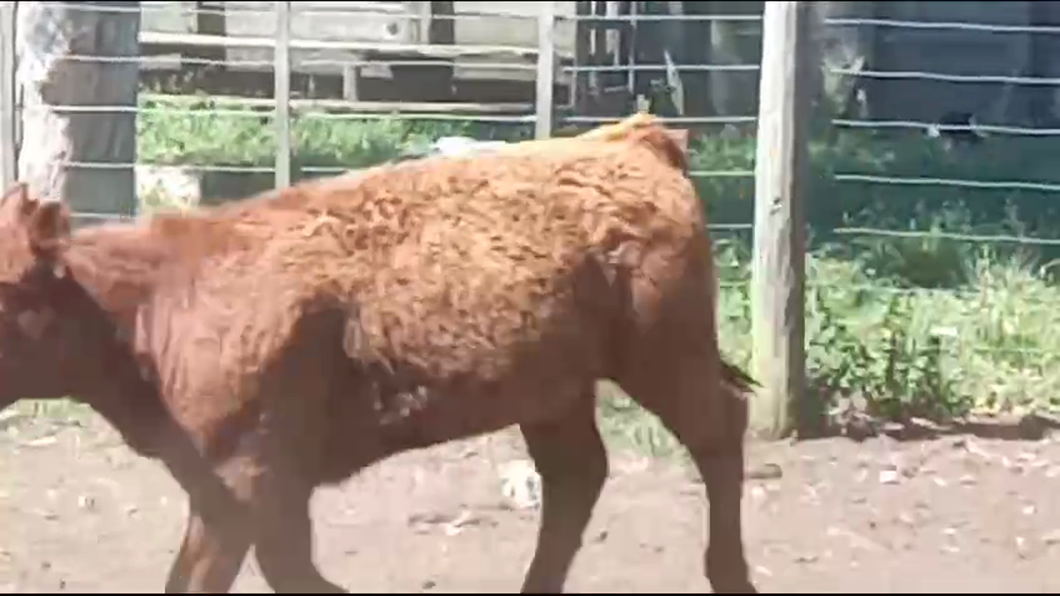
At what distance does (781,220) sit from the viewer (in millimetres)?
7000

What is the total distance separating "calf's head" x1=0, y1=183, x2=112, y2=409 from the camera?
12.2ft

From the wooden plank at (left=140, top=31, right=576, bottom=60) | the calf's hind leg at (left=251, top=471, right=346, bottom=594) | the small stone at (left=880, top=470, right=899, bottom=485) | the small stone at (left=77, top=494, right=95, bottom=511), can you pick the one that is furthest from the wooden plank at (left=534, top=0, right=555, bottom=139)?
the calf's hind leg at (left=251, top=471, right=346, bottom=594)

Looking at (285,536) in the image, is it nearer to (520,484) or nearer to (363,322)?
(363,322)

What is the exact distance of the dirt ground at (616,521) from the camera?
3594mm

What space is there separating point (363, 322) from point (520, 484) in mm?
2273

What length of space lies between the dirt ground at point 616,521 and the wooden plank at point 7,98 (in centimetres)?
165

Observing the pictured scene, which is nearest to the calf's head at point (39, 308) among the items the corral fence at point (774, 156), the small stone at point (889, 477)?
the corral fence at point (774, 156)

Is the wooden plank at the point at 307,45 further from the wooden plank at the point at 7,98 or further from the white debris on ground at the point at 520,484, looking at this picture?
the white debris on ground at the point at 520,484

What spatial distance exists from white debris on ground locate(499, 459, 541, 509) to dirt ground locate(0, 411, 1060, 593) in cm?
4

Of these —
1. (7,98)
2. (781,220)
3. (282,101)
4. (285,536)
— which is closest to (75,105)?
(7,98)

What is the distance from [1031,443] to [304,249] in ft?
12.3

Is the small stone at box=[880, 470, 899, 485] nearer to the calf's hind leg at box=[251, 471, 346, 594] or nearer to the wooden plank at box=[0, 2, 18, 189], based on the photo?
the calf's hind leg at box=[251, 471, 346, 594]

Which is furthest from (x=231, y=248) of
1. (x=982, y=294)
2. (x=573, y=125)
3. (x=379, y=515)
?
(x=573, y=125)

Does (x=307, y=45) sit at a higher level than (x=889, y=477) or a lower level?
higher
